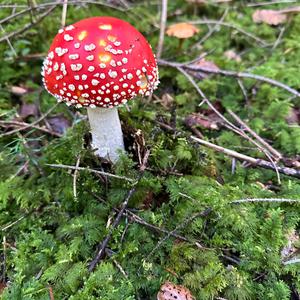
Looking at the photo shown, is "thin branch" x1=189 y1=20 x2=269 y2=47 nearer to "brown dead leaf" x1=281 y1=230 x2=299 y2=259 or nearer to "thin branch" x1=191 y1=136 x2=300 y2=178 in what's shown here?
"thin branch" x1=191 y1=136 x2=300 y2=178

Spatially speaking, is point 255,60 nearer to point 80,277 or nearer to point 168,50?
point 168,50

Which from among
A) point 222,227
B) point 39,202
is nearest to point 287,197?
point 222,227

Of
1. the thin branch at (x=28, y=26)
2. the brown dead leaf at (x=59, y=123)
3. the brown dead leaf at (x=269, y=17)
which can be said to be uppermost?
the thin branch at (x=28, y=26)

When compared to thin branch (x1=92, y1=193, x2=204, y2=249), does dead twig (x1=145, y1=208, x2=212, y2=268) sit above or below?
above

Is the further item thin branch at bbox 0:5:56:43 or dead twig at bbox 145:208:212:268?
thin branch at bbox 0:5:56:43

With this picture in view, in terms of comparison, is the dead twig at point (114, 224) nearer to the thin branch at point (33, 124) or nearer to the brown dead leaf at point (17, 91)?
the thin branch at point (33, 124)

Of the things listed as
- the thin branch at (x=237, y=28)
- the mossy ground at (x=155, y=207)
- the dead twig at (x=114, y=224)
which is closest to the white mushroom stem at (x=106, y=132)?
the mossy ground at (x=155, y=207)

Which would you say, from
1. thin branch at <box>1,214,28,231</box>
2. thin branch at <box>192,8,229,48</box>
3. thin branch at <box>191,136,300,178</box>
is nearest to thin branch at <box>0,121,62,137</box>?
thin branch at <box>1,214,28,231</box>
